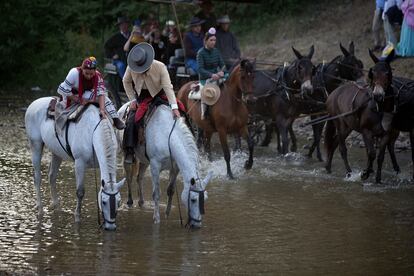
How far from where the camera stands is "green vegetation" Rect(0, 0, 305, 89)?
33000 mm

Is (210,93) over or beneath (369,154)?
over

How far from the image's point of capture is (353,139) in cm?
2061

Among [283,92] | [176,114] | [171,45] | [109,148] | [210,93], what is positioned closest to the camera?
[109,148]

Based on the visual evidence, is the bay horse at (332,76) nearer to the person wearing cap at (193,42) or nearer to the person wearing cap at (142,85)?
the person wearing cap at (193,42)

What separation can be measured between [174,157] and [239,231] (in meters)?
1.26

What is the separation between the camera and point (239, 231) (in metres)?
11.9

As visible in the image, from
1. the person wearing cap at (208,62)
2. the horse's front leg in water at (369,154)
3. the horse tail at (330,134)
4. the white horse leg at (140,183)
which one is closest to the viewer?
the white horse leg at (140,183)

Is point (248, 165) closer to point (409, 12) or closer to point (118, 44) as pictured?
point (409, 12)

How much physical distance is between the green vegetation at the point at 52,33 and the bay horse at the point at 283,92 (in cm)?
1228

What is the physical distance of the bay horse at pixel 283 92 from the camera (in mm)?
17656

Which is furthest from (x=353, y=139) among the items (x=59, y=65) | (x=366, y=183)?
(x=59, y=65)

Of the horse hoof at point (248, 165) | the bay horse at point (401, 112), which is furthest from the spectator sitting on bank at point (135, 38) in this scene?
the bay horse at point (401, 112)

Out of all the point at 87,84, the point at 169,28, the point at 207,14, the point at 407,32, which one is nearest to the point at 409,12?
the point at 407,32

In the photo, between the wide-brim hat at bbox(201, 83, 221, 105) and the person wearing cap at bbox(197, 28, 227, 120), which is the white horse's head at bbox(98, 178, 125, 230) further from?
the person wearing cap at bbox(197, 28, 227, 120)
